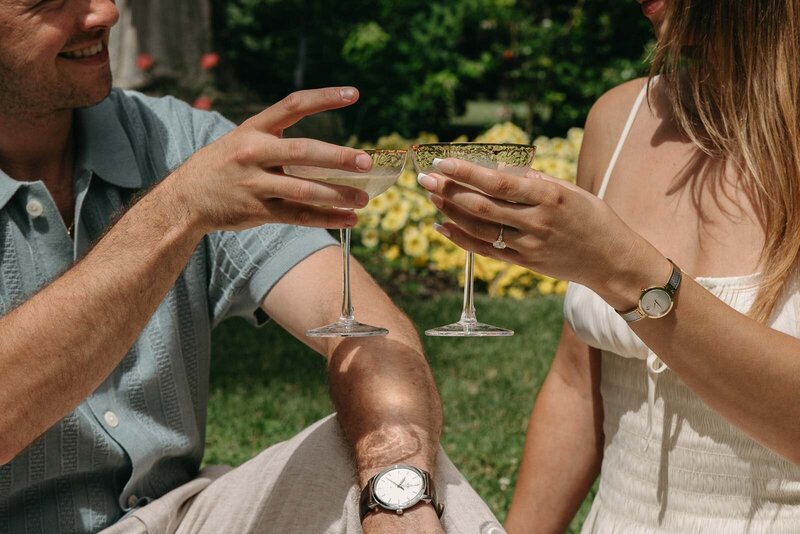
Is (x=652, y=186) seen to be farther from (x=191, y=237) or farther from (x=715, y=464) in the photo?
(x=191, y=237)

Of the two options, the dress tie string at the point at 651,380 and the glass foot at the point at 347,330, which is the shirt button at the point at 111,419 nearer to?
the glass foot at the point at 347,330

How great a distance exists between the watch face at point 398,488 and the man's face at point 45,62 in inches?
49.4

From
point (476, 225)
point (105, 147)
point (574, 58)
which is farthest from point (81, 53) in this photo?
point (574, 58)

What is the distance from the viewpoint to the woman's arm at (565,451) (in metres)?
2.74

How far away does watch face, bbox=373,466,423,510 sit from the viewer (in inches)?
83.7

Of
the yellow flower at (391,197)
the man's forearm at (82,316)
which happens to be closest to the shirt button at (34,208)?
the man's forearm at (82,316)

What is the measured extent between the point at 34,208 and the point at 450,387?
→ 3.24 metres

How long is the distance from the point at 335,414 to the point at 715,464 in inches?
36.4

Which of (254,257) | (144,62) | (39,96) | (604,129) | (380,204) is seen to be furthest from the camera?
(144,62)

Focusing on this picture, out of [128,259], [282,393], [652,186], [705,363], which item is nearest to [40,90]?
[128,259]

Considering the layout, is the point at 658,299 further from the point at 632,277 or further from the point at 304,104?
the point at 304,104

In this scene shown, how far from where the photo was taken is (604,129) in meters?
2.78

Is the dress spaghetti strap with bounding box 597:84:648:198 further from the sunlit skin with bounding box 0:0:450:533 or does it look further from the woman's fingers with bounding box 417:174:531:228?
the woman's fingers with bounding box 417:174:531:228

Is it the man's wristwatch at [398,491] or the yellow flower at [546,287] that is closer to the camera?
the man's wristwatch at [398,491]
